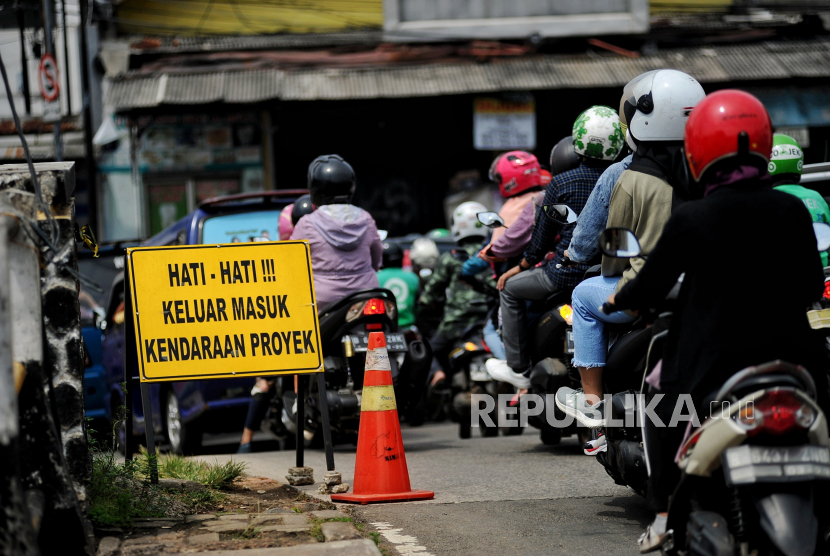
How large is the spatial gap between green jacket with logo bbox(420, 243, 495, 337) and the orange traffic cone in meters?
4.36

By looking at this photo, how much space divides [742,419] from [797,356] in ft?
1.12

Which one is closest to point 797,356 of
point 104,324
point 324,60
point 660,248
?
point 660,248

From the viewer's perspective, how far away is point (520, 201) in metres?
7.66

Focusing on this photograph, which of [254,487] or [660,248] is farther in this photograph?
[254,487]

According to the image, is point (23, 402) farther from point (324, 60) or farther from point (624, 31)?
point (624, 31)

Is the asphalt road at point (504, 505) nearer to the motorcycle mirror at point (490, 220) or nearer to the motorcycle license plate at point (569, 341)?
the motorcycle license plate at point (569, 341)

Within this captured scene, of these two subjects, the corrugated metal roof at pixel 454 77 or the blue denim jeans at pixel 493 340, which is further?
the corrugated metal roof at pixel 454 77

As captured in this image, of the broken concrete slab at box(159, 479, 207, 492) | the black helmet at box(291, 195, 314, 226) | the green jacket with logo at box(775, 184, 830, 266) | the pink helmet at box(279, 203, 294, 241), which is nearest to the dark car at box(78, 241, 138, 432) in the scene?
the pink helmet at box(279, 203, 294, 241)

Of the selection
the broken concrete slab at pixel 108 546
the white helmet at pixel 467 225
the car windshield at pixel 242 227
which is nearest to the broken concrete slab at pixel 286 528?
the broken concrete slab at pixel 108 546

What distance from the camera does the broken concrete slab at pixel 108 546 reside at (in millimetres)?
4183

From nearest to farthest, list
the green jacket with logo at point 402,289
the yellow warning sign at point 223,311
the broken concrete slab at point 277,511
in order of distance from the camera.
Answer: the broken concrete slab at point 277,511 < the yellow warning sign at point 223,311 < the green jacket with logo at point 402,289

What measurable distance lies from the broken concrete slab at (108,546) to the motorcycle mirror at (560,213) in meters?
→ 2.88

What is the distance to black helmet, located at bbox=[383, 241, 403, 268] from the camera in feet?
34.8

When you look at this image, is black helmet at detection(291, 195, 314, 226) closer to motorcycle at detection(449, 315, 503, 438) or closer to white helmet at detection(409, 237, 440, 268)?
motorcycle at detection(449, 315, 503, 438)
